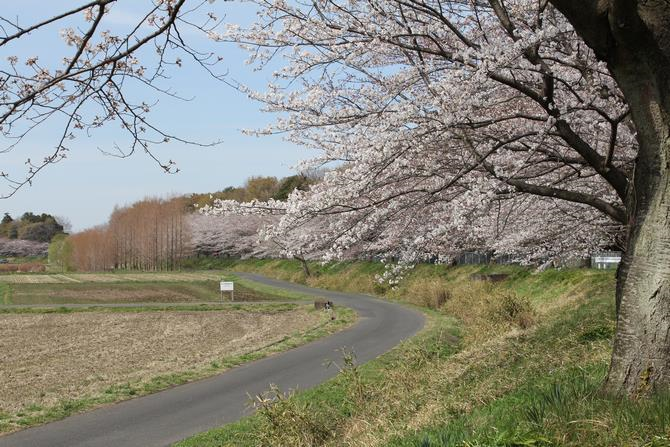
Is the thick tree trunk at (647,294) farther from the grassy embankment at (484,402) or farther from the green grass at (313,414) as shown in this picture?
the green grass at (313,414)

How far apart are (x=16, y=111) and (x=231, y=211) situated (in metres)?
4.38

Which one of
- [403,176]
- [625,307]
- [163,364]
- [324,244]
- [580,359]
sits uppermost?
[403,176]

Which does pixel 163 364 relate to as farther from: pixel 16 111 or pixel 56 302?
pixel 56 302

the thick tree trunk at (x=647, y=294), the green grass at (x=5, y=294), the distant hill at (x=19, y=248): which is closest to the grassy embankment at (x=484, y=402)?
the thick tree trunk at (x=647, y=294)

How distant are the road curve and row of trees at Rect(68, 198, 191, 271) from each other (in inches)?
2935

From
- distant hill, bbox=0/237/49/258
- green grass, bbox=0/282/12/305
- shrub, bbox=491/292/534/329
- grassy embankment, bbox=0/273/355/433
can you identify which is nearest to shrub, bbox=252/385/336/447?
grassy embankment, bbox=0/273/355/433

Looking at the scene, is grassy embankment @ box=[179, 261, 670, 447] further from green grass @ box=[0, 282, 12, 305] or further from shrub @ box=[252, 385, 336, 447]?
green grass @ box=[0, 282, 12, 305]

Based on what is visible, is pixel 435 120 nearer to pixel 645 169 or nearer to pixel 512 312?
pixel 645 169

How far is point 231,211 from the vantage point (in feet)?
30.4

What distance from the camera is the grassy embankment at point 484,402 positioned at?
4.47m

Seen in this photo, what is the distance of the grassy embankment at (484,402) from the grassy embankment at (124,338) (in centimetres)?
401

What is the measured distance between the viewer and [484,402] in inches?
274

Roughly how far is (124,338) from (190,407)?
12.0 m

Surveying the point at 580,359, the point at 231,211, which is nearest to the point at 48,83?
the point at 231,211
